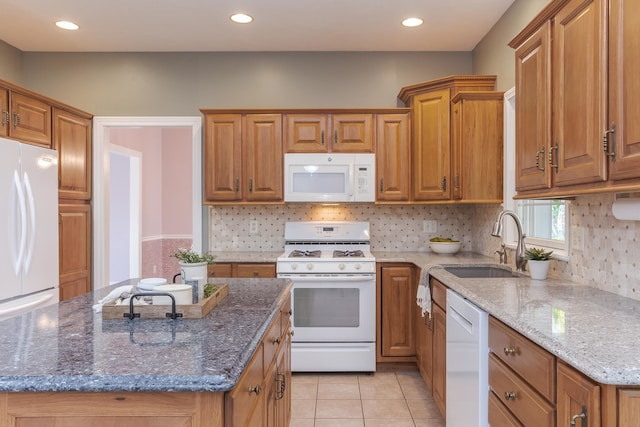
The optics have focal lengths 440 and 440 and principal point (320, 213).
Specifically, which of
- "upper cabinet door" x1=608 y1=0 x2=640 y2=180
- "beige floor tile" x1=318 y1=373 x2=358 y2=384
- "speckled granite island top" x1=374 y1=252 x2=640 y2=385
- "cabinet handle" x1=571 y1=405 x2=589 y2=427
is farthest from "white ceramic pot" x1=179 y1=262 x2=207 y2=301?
"beige floor tile" x1=318 y1=373 x2=358 y2=384

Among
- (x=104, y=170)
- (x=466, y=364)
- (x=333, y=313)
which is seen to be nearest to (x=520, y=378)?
(x=466, y=364)

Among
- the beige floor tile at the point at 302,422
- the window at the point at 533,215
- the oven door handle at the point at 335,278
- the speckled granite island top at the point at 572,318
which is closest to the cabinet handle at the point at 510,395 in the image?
the speckled granite island top at the point at 572,318

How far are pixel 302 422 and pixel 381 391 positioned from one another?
0.70 meters

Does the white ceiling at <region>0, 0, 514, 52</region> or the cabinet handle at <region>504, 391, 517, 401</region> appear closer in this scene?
the cabinet handle at <region>504, 391, 517, 401</region>

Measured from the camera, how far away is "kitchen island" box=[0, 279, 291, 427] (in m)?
0.96

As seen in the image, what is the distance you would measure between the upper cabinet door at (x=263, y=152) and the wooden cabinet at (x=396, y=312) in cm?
114

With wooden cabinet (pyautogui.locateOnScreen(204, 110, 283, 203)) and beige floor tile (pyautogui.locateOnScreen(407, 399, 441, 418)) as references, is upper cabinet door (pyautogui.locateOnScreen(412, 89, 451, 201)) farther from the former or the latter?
beige floor tile (pyautogui.locateOnScreen(407, 399, 441, 418))

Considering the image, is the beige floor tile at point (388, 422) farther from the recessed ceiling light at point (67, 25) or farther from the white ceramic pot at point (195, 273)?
the recessed ceiling light at point (67, 25)

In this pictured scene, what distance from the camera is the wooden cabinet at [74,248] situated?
3.45 metres

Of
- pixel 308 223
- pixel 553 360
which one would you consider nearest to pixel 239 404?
pixel 553 360

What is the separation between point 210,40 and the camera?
143 inches

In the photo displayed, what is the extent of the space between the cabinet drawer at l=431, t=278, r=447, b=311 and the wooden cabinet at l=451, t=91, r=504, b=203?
84cm

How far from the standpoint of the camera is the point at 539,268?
2262 millimetres

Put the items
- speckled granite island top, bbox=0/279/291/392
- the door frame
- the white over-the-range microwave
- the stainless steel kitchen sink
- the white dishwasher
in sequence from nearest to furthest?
speckled granite island top, bbox=0/279/291/392 → the white dishwasher → the stainless steel kitchen sink → the white over-the-range microwave → the door frame
